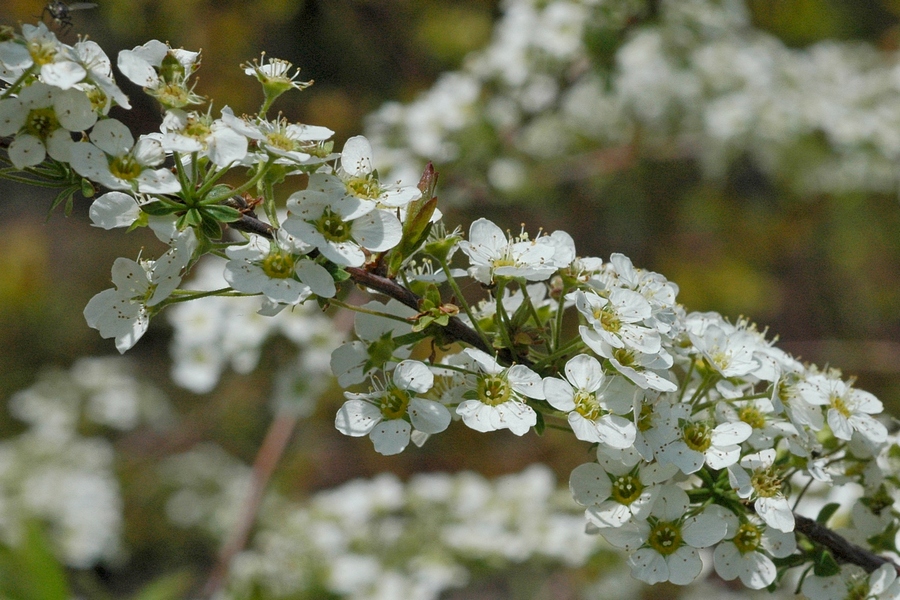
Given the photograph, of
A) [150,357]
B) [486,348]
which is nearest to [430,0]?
[150,357]

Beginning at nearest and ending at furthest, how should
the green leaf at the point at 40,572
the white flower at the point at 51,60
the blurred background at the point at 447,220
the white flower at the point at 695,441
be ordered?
1. the white flower at the point at 51,60
2. the white flower at the point at 695,441
3. the green leaf at the point at 40,572
4. the blurred background at the point at 447,220

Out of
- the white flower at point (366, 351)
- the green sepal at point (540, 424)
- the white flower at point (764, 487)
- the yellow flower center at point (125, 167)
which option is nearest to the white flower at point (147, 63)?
the yellow flower center at point (125, 167)

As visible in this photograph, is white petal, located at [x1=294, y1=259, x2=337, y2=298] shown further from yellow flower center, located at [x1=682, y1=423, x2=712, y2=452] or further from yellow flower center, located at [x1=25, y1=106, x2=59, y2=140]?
yellow flower center, located at [x1=682, y1=423, x2=712, y2=452]

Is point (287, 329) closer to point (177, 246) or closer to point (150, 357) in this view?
point (177, 246)

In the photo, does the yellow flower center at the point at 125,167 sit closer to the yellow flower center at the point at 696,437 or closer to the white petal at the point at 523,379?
the white petal at the point at 523,379

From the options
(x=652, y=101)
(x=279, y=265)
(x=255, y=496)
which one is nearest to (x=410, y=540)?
(x=255, y=496)

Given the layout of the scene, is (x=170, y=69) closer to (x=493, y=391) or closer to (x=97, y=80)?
(x=97, y=80)

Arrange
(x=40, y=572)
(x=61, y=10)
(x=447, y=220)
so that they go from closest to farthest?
(x=61, y=10)
(x=40, y=572)
(x=447, y=220)
